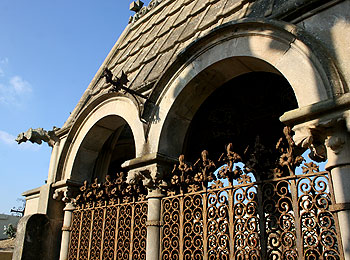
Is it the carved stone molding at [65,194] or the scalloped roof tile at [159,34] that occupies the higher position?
the scalloped roof tile at [159,34]

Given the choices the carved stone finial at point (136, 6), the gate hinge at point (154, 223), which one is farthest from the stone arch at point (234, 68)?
the carved stone finial at point (136, 6)

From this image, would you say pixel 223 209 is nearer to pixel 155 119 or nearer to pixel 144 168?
pixel 144 168

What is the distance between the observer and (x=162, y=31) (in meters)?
7.04

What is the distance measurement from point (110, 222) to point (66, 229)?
1.32m

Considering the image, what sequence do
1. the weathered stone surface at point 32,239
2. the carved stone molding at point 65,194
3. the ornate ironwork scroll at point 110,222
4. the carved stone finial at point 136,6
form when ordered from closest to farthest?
1. the ornate ironwork scroll at point 110,222
2. the weathered stone surface at point 32,239
3. the carved stone molding at point 65,194
4. the carved stone finial at point 136,6

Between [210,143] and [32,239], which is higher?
[210,143]

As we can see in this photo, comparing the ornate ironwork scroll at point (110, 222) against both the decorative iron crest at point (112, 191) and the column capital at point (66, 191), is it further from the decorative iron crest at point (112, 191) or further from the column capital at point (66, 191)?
the column capital at point (66, 191)

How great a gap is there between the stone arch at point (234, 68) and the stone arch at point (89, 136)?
1290 mm

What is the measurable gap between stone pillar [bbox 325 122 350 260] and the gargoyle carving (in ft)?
19.2

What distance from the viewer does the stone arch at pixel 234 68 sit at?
3.47 meters

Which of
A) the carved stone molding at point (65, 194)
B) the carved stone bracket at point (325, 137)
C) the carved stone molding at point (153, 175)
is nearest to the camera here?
the carved stone bracket at point (325, 137)

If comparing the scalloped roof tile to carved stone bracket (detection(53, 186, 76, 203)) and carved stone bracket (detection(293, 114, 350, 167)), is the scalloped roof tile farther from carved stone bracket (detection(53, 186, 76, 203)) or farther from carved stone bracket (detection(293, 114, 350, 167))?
carved stone bracket (detection(293, 114, 350, 167))

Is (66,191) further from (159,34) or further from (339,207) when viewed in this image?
(339,207)

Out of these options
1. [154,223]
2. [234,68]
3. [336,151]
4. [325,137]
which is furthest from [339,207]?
[154,223]
